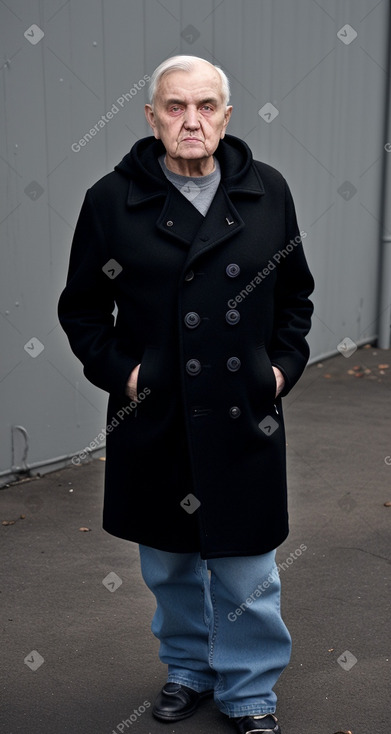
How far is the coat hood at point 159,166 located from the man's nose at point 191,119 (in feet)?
0.66

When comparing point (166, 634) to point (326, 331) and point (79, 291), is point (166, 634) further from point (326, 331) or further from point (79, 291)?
point (326, 331)

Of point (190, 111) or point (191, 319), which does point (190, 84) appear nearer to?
point (190, 111)

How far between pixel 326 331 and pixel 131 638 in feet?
17.1

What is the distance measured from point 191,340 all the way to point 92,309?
0.38 m

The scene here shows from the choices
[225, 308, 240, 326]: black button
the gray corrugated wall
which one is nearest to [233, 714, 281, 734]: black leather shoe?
[225, 308, 240, 326]: black button

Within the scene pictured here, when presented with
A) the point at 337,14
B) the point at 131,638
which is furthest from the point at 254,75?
the point at 131,638

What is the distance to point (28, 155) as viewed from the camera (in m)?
5.39

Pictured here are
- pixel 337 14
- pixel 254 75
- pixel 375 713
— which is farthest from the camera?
pixel 337 14

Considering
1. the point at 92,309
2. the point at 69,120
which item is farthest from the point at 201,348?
the point at 69,120

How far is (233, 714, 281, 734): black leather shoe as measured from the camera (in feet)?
10.8

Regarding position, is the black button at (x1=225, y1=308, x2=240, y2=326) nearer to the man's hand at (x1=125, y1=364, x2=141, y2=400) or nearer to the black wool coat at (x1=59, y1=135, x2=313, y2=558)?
the black wool coat at (x1=59, y1=135, x2=313, y2=558)

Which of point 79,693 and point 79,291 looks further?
point 79,693

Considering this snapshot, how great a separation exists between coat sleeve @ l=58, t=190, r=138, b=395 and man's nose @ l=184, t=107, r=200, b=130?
39 centimetres

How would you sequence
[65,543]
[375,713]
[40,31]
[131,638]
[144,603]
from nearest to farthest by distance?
[375,713] < [131,638] < [144,603] < [65,543] < [40,31]
